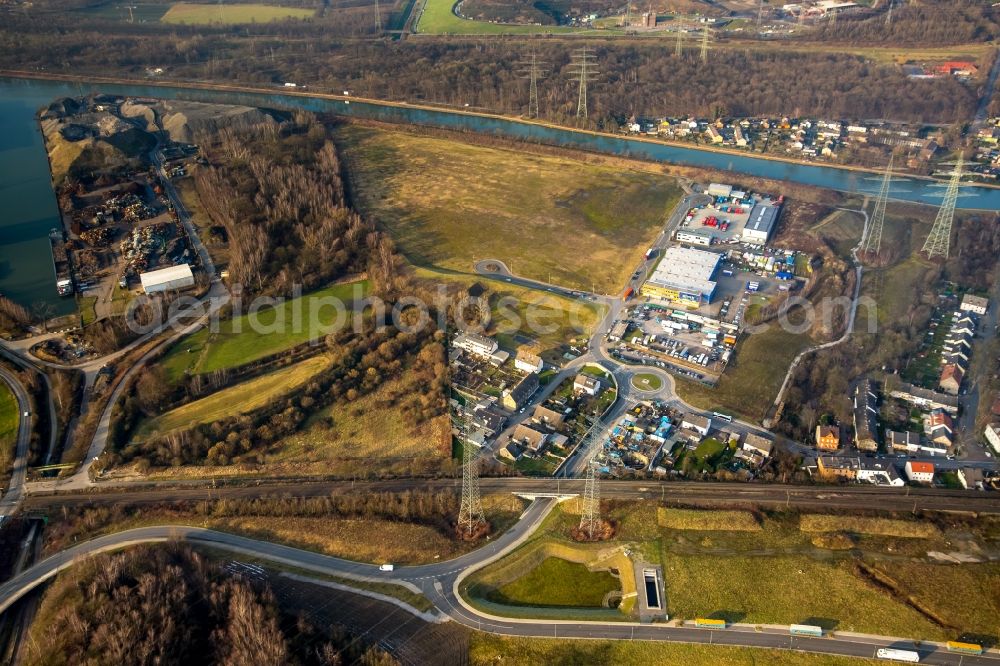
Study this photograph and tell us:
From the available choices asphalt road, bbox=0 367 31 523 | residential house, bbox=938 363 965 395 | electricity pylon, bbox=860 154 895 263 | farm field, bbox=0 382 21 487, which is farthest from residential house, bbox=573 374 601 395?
farm field, bbox=0 382 21 487

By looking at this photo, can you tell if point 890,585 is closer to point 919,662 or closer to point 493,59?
point 919,662

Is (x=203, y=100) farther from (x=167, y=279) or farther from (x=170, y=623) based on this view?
(x=170, y=623)

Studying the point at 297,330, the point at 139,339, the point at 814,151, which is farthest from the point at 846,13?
the point at 139,339

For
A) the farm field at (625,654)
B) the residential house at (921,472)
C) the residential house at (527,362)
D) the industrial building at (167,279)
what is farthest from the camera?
the industrial building at (167,279)

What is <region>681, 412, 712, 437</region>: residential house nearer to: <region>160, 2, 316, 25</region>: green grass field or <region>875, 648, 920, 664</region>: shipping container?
<region>875, 648, 920, 664</region>: shipping container

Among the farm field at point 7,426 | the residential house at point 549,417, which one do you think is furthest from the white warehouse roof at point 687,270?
the farm field at point 7,426

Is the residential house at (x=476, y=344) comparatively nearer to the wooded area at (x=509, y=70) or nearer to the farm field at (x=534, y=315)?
the farm field at (x=534, y=315)
